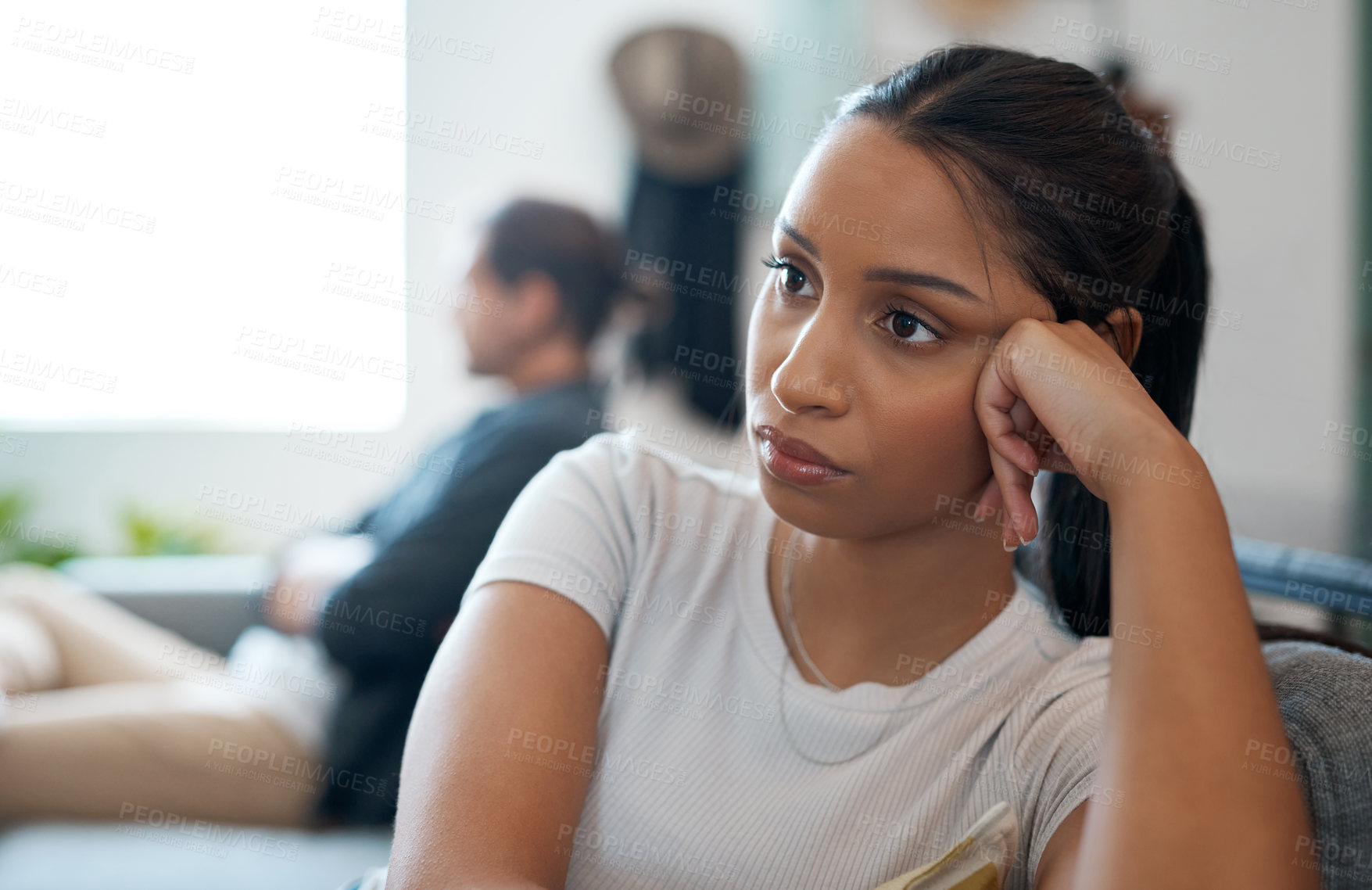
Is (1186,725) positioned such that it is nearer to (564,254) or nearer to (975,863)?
(975,863)

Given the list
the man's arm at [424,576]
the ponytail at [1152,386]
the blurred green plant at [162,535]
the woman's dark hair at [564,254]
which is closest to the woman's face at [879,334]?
the ponytail at [1152,386]

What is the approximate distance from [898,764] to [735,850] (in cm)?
17

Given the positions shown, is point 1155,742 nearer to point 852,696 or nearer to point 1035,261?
point 852,696

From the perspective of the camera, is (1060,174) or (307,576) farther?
(307,576)

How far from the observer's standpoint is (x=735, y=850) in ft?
2.87

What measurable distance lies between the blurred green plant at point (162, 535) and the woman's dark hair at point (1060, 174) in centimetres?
303

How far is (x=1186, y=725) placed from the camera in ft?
2.35

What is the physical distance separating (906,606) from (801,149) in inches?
102

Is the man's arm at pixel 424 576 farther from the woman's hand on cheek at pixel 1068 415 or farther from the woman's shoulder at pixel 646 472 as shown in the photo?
the woman's hand on cheek at pixel 1068 415

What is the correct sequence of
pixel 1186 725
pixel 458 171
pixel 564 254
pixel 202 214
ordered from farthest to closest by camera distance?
pixel 458 171, pixel 202 214, pixel 564 254, pixel 1186 725

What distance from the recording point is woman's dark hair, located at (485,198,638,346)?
2.06 m

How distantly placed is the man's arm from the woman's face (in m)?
0.93

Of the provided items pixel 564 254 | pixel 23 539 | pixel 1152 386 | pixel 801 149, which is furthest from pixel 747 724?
pixel 23 539

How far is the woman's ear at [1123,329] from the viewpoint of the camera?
0.96 meters
